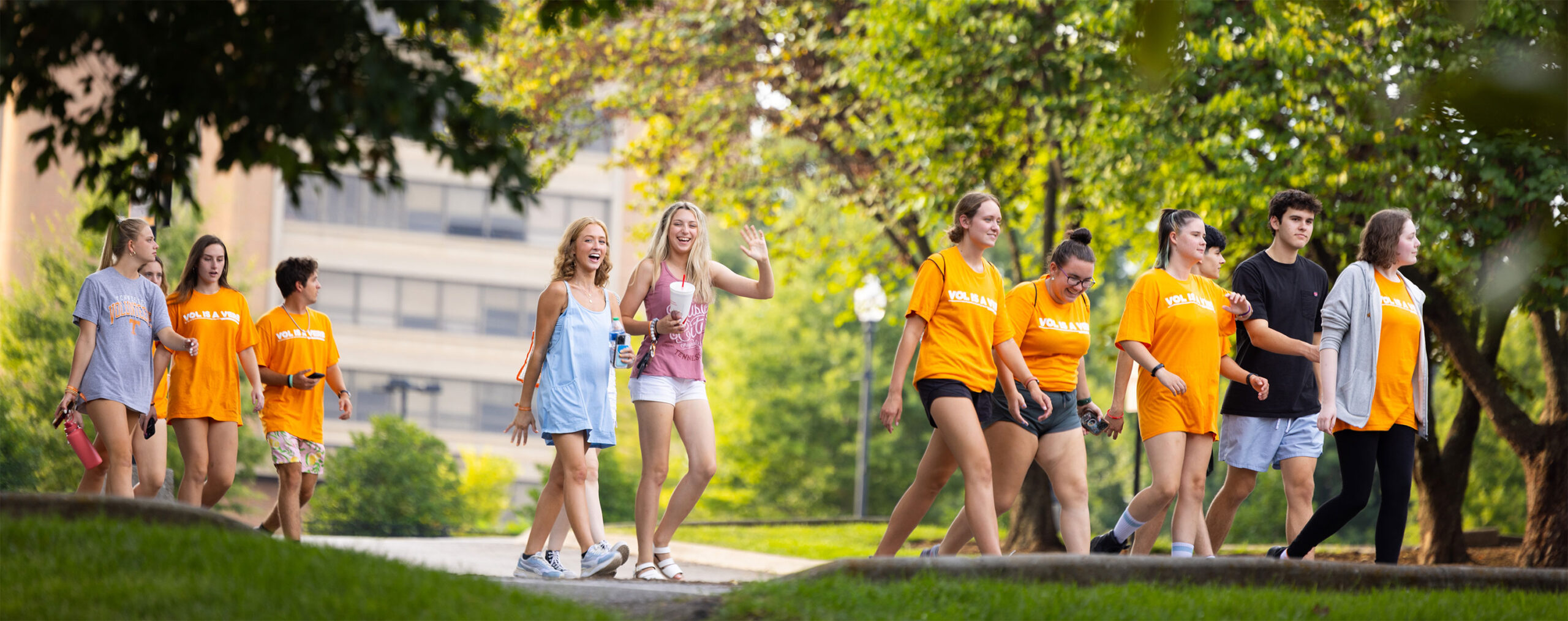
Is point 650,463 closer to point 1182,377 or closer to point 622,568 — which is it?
point 1182,377

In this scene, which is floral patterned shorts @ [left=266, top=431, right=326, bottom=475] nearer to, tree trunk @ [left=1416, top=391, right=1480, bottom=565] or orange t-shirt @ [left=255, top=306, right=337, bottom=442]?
orange t-shirt @ [left=255, top=306, right=337, bottom=442]

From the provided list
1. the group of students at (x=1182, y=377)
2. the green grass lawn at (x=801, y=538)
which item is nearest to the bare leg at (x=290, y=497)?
the group of students at (x=1182, y=377)

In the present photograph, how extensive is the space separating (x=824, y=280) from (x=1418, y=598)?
40.4ft

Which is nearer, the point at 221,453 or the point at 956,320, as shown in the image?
the point at 956,320

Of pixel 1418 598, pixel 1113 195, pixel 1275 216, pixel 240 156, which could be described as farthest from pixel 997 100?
pixel 240 156

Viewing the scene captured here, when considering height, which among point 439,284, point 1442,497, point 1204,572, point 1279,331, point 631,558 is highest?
point 439,284

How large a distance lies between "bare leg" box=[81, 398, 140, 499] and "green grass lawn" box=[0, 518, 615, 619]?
207 cm

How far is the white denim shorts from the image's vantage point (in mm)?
7066

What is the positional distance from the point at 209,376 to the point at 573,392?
250cm

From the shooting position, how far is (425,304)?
52.8 metres

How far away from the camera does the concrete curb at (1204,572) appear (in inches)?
221

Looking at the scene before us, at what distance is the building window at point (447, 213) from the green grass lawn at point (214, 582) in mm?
46039

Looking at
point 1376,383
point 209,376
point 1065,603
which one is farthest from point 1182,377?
point 209,376

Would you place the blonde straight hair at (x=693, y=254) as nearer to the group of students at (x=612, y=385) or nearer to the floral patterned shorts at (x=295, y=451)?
the group of students at (x=612, y=385)
